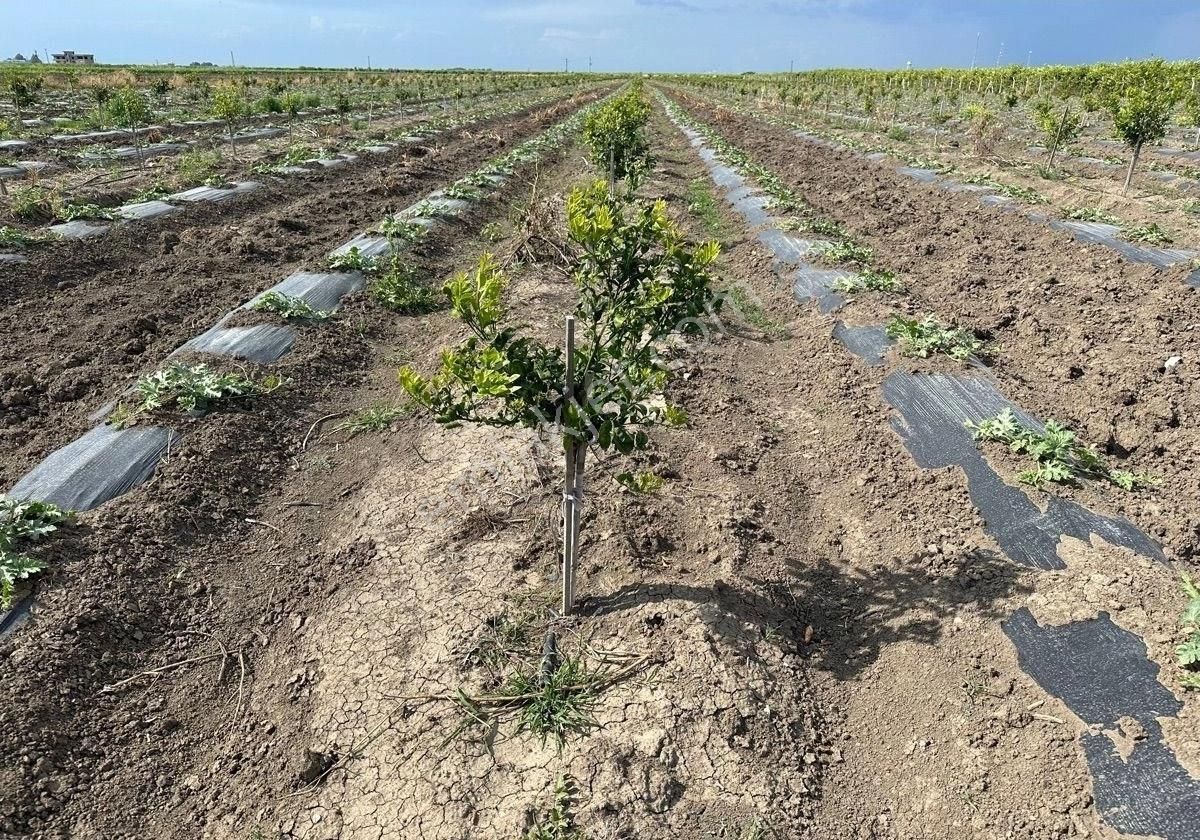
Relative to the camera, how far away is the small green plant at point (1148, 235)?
9.75 metres

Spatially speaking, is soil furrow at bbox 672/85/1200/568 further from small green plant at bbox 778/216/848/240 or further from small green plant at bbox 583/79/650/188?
small green plant at bbox 583/79/650/188

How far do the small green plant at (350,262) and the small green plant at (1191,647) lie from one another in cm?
948

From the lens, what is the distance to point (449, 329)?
876cm

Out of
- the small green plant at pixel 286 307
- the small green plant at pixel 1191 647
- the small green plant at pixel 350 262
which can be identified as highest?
the small green plant at pixel 350 262

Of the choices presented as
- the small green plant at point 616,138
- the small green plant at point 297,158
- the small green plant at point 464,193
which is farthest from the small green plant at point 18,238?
the small green plant at point 616,138

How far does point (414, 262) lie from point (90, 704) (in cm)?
797

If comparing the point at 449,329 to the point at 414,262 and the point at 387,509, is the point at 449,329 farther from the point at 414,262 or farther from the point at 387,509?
the point at 387,509

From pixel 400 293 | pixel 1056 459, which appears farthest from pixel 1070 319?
pixel 400 293

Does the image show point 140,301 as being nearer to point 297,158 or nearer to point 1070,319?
point 297,158

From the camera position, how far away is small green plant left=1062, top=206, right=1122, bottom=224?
1123 centimetres

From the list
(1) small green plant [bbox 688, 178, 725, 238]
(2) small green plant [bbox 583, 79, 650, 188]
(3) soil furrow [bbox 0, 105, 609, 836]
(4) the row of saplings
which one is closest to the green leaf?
(4) the row of saplings

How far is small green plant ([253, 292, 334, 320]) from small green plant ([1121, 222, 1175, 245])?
36.8 feet

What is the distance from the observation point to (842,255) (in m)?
9.90

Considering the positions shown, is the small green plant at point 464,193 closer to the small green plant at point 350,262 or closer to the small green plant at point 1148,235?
the small green plant at point 350,262
